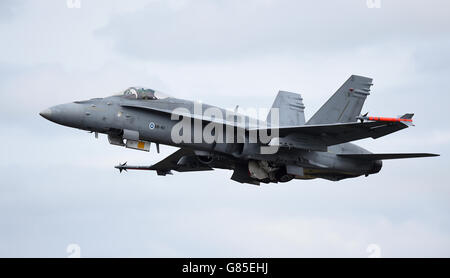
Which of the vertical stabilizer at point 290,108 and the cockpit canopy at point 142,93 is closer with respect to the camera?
the cockpit canopy at point 142,93

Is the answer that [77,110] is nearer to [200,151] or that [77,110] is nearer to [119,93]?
[119,93]

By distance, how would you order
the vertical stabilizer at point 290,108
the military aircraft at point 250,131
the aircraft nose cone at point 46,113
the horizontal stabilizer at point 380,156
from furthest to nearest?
the vertical stabilizer at point 290,108
the horizontal stabilizer at point 380,156
the military aircraft at point 250,131
the aircraft nose cone at point 46,113

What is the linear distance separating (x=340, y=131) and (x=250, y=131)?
10.4ft

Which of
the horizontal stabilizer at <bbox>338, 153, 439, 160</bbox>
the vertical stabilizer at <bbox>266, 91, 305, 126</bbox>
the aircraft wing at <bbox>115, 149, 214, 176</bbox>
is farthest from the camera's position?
the aircraft wing at <bbox>115, 149, 214, 176</bbox>

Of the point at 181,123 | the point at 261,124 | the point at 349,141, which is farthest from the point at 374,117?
the point at 181,123

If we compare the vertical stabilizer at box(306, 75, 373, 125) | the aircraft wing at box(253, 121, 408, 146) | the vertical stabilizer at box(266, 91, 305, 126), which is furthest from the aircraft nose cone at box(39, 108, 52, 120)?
the vertical stabilizer at box(306, 75, 373, 125)

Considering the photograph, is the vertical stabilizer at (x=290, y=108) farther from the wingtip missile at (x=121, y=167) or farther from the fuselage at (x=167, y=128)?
the wingtip missile at (x=121, y=167)

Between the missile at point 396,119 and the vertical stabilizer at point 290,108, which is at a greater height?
the vertical stabilizer at point 290,108

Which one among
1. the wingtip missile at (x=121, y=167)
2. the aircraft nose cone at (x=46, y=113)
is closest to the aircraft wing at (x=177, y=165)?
the wingtip missile at (x=121, y=167)

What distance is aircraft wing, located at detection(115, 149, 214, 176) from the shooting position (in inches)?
1419

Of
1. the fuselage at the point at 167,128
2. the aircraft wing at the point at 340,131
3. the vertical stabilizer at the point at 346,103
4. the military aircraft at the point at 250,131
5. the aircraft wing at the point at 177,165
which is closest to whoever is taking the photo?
the fuselage at the point at 167,128

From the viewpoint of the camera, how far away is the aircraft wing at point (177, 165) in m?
36.0

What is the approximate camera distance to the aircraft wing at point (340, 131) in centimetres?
3120
